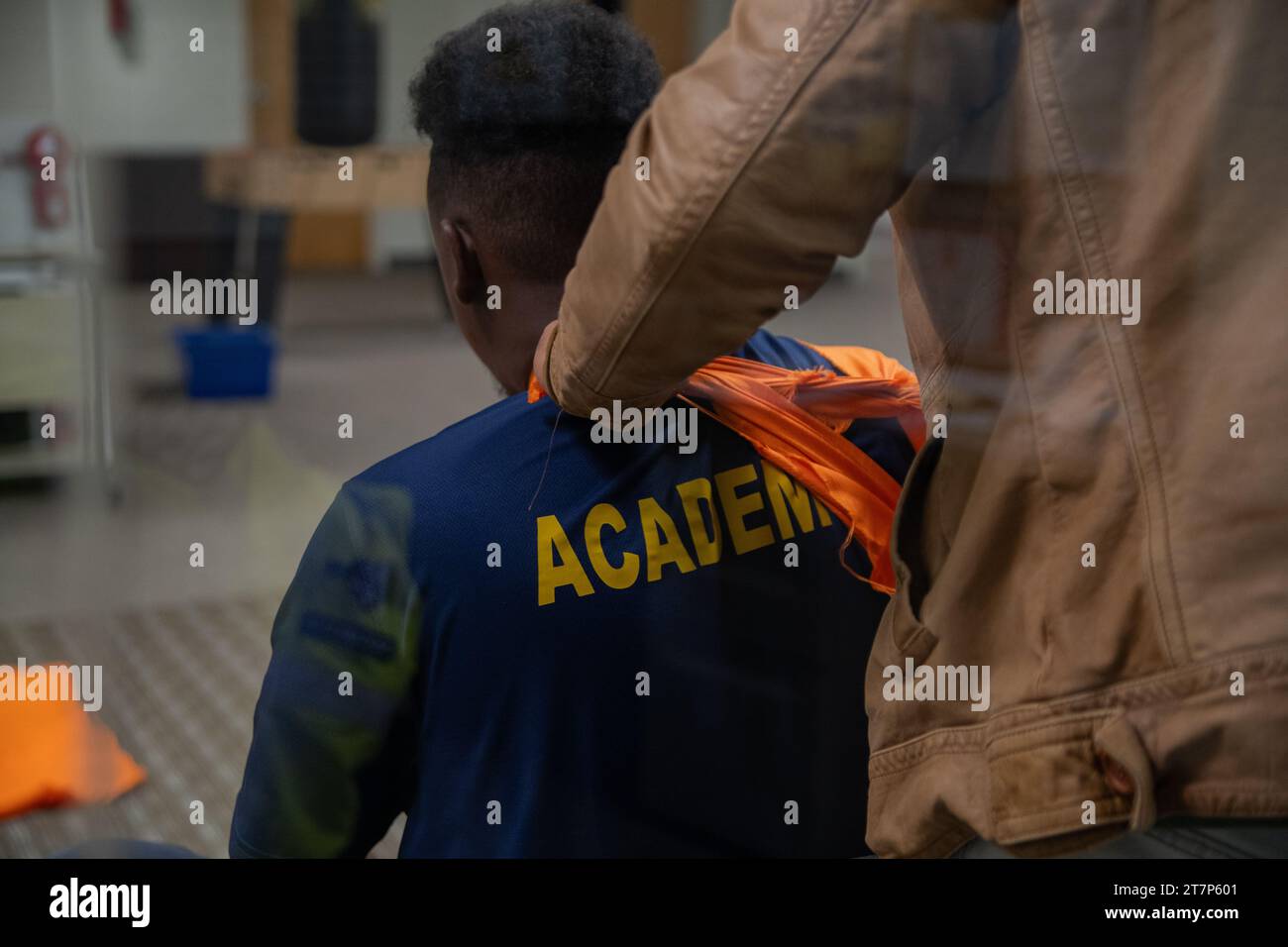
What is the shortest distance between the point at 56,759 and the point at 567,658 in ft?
1.90

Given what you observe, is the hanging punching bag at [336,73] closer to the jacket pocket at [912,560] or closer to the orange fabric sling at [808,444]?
the orange fabric sling at [808,444]

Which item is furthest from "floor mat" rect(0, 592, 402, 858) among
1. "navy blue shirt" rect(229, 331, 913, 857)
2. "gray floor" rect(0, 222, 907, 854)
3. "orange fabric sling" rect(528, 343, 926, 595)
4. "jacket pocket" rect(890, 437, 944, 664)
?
"jacket pocket" rect(890, 437, 944, 664)

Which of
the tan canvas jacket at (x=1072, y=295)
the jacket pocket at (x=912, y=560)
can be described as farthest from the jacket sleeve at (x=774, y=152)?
the jacket pocket at (x=912, y=560)

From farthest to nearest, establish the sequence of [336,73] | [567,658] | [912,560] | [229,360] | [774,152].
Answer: [229,360], [336,73], [567,658], [912,560], [774,152]

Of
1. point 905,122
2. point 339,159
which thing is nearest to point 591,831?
point 905,122

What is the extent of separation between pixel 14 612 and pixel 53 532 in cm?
16

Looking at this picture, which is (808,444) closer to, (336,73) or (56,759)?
(336,73)

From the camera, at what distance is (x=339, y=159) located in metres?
1.25

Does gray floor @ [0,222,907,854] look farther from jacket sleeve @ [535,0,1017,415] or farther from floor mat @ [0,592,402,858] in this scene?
jacket sleeve @ [535,0,1017,415]

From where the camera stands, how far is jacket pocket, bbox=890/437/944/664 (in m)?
0.82

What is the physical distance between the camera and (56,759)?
1.22 m

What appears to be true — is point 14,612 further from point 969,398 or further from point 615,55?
point 969,398

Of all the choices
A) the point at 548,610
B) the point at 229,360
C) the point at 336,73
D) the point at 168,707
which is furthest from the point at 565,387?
the point at 168,707

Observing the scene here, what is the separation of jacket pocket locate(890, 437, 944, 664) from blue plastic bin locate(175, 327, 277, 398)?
69 centimetres
